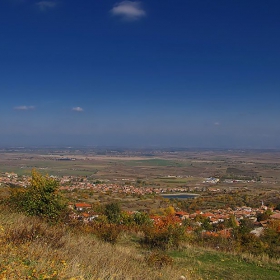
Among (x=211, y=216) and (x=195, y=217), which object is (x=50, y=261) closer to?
(x=195, y=217)

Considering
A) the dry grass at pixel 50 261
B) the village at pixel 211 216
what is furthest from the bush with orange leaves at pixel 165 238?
the dry grass at pixel 50 261

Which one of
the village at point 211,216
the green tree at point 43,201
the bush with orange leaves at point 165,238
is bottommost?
the village at point 211,216

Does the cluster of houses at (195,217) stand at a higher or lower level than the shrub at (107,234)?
lower

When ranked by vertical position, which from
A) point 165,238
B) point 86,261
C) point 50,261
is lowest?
point 165,238

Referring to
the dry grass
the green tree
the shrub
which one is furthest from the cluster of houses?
the dry grass

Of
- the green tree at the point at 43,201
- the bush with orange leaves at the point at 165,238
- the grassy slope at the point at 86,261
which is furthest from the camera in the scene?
the green tree at the point at 43,201

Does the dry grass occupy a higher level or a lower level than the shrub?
higher

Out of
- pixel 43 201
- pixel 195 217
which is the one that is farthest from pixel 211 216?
pixel 43 201

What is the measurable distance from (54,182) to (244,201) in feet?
136

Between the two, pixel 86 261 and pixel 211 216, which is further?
pixel 211 216

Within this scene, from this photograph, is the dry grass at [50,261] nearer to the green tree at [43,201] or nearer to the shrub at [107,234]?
the shrub at [107,234]

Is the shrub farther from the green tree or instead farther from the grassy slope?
the green tree

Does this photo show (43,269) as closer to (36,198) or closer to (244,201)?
(36,198)

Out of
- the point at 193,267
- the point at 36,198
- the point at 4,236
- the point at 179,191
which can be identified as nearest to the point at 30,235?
the point at 4,236
